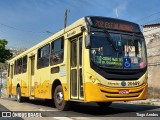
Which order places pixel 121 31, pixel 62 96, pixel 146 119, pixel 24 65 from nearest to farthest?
1. pixel 146 119
2. pixel 121 31
3. pixel 62 96
4. pixel 24 65

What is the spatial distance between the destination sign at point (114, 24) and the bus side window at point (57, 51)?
2198mm

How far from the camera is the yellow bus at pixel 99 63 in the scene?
10.9 metres

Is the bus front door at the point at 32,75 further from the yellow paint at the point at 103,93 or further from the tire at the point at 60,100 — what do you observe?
the yellow paint at the point at 103,93

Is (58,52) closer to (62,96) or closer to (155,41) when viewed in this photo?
(62,96)

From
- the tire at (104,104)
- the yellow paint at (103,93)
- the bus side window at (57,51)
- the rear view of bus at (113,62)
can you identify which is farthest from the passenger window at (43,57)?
the yellow paint at (103,93)

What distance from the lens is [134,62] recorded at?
460 inches

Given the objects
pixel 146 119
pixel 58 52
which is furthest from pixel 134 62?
pixel 58 52

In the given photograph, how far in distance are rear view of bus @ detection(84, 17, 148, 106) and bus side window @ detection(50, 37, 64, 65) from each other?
87.1 inches

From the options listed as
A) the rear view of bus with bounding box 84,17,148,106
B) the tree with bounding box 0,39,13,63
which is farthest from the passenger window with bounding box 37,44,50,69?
the tree with bounding box 0,39,13,63

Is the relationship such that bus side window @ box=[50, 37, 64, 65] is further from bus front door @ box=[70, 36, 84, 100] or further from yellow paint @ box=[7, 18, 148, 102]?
bus front door @ box=[70, 36, 84, 100]

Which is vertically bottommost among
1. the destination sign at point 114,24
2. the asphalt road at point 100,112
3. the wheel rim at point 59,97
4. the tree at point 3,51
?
the asphalt road at point 100,112

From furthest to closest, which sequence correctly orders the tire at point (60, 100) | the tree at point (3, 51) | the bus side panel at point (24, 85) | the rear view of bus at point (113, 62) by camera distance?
the tree at point (3, 51) → the bus side panel at point (24, 85) → the tire at point (60, 100) → the rear view of bus at point (113, 62)

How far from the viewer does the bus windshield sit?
36.4ft

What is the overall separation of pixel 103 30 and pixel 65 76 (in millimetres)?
2384
